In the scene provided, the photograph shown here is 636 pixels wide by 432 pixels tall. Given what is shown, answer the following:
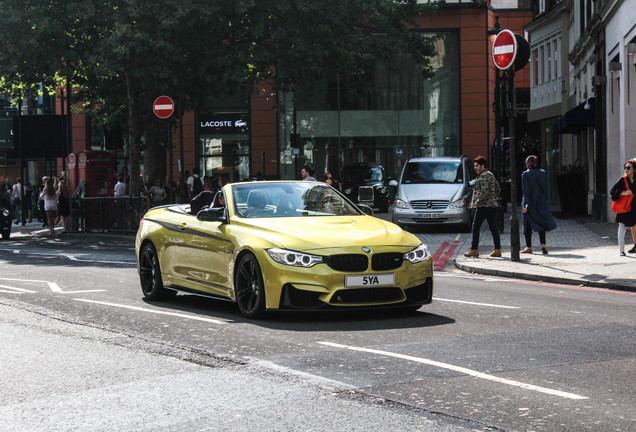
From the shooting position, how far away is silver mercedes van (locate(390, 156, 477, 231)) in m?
26.0

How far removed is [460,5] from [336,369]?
41527 millimetres

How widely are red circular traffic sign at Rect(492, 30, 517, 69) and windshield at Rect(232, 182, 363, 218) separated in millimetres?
7875

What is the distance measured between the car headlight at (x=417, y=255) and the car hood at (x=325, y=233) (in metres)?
0.06

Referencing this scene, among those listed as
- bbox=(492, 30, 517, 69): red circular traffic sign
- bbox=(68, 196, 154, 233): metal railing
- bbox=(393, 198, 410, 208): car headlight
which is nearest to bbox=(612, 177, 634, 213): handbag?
bbox=(492, 30, 517, 69): red circular traffic sign

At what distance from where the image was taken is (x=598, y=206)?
28.6 metres

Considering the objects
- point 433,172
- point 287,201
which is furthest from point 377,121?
point 287,201

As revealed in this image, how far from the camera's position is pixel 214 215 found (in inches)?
428

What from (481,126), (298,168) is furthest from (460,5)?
(298,168)

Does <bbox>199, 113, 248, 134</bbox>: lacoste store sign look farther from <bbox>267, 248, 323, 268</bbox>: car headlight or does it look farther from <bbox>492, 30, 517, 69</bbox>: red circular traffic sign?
<bbox>267, 248, 323, 268</bbox>: car headlight

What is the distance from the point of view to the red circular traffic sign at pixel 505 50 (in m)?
18.4

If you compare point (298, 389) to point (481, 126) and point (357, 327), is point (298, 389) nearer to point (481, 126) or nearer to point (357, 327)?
point (357, 327)

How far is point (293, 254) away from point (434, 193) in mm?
17004

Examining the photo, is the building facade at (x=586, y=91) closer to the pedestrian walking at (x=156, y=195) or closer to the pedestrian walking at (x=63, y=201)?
the pedestrian walking at (x=156, y=195)

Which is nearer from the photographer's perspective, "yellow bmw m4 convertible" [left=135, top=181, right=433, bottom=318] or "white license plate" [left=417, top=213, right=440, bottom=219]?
"yellow bmw m4 convertible" [left=135, top=181, right=433, bottom=318]
